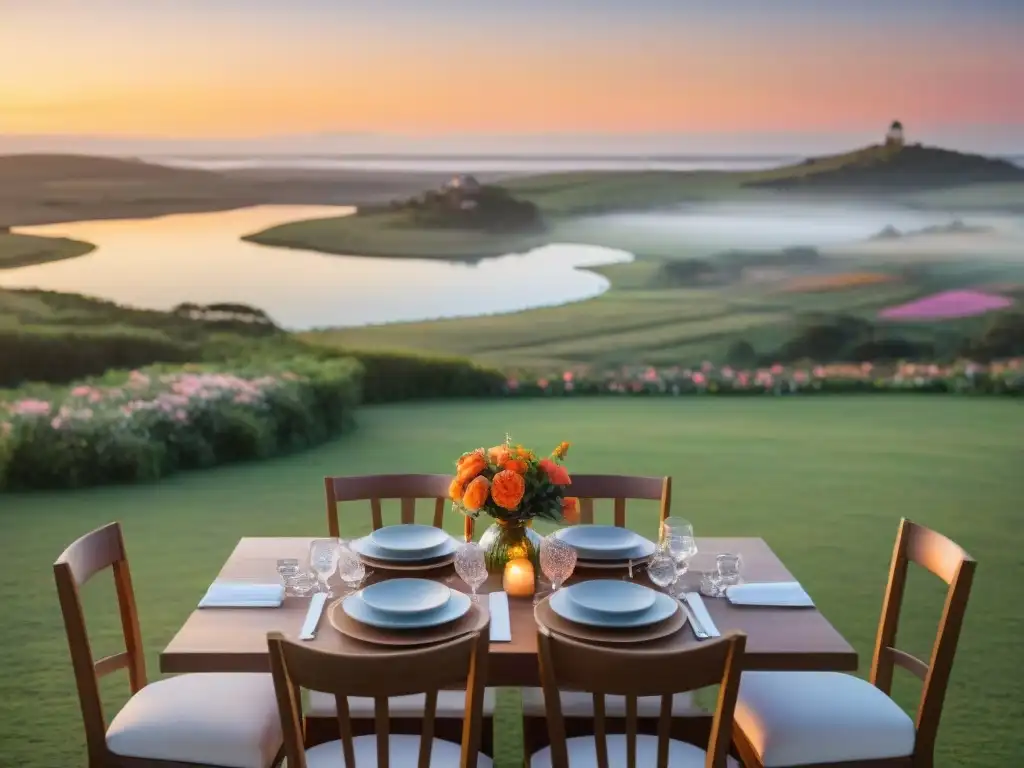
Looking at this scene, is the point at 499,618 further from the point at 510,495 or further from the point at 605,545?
the point at 605,545

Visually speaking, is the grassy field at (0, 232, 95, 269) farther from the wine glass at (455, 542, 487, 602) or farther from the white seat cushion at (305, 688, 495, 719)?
the wine glass at (455, 542, 487, 602)

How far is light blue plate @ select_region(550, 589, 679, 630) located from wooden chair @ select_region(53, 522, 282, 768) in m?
0.68

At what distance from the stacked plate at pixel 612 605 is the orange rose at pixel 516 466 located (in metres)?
0.28

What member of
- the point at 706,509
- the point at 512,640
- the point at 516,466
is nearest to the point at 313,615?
the point at 512,640

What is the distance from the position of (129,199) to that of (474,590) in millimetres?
6488

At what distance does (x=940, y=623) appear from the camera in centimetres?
253

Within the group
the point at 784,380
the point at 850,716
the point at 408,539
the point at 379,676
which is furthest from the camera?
the point at 784,380

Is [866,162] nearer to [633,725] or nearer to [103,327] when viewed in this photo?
[103,327]

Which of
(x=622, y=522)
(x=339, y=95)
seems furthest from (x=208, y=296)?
(x=622, y=522)

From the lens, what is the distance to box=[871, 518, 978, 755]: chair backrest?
2.35 m

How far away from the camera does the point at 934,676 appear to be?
7.71ft

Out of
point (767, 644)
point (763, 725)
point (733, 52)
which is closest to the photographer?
point (767, 644)

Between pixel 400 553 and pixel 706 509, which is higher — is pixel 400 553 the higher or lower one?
the higher one

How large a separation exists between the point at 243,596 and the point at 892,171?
7.44 meters
